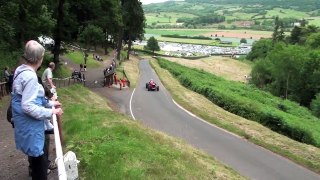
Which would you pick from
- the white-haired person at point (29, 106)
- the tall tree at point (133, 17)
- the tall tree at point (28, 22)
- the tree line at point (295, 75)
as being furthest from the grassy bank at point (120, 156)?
the tree line at point (295, 75)

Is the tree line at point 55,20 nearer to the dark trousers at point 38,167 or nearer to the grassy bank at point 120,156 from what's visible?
the grassy bank at point 120,156

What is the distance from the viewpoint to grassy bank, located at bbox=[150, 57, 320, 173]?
71.1 ft

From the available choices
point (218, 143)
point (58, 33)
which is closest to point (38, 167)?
point (218, 143)

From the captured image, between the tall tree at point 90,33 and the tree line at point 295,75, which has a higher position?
the tall tree at point 90,33

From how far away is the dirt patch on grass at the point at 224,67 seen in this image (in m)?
101

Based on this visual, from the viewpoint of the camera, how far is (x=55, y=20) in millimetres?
37531

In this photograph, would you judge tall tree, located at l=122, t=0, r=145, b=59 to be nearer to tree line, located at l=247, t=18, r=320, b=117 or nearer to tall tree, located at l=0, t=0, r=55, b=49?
tree line, located at l=247, t=18, r=320, b=117

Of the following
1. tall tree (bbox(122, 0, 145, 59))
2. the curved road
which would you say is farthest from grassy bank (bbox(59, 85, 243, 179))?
tall tree (bbox(122, 0, 145, 59))

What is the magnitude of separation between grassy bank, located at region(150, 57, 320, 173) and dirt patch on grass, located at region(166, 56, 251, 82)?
61759 millimetres

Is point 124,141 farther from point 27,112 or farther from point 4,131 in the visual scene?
point 27,112

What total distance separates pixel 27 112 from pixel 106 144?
5620mm

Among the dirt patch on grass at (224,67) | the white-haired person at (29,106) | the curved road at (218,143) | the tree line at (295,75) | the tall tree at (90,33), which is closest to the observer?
the white-haired person at (29,106)

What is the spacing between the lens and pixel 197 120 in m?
30.3

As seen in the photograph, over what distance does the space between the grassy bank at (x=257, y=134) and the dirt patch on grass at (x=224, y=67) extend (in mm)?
61759
